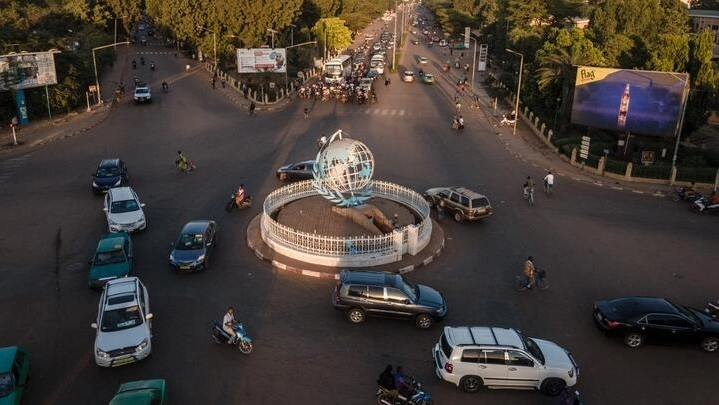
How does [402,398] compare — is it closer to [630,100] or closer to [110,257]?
[110,257]

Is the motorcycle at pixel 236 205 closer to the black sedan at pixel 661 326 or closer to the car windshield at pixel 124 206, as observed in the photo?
the car windshield at pixel 124 206

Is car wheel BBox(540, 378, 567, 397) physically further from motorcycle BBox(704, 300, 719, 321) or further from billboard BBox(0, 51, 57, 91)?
billboard BBox(0, 51, 57, 91)

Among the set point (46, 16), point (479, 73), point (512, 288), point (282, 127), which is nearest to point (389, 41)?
point (479, 73)

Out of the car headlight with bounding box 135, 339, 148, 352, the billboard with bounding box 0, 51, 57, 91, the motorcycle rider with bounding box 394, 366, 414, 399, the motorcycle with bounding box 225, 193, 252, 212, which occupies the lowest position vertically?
the motorcycle with bounding box 225, 193, 252, 212

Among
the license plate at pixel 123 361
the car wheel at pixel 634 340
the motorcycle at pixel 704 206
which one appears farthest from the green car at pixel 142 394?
the motorcycle at pixel 704 206

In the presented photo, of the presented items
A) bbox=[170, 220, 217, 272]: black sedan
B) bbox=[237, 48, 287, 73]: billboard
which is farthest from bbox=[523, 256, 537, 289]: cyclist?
bbox=[237, 48, 287, 73]: billboard

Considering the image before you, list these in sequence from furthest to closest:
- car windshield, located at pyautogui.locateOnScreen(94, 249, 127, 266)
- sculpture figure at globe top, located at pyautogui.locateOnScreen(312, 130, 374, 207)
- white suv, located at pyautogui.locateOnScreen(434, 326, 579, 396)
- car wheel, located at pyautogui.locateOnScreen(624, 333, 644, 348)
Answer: sculpture figure at globe top, located at pyautogui.locateOnScreen(312, 130, 374, 207) → car windshield, located at pyautogui.locateOnScreen(94, 249, 127, 266) → car wheel, located at pyautogui.locateOnScreen(624, 333, 644, 348) → white suv, located at pyautogui.locateOnScreen(434, 326, 579, 396)
